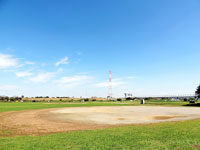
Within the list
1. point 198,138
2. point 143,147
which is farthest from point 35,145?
point 198,138

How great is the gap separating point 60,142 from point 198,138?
925cm

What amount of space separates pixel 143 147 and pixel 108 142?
2227 millimetres

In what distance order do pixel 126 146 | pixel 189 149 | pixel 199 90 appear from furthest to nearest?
1. pixel 199 90
2. pixel 126 146
3. pixel 189 149

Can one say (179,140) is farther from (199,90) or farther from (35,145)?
(199,90)

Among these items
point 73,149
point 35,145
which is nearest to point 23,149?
point 35,145

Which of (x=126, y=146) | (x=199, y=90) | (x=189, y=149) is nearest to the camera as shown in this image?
(x=189, y=149)

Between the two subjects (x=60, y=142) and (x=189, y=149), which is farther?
(x=60, y=142)

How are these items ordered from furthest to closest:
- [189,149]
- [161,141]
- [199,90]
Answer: [199,90] → [161,141] → [189,149]

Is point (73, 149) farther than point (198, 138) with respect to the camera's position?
No

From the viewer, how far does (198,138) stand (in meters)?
9.84

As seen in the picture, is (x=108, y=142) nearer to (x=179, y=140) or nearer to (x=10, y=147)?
(x=179, y=140)

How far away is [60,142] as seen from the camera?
31.5 ft

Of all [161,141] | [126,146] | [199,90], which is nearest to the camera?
[126,146]

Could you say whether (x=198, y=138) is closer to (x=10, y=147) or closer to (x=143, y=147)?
(x=143, y=147)
